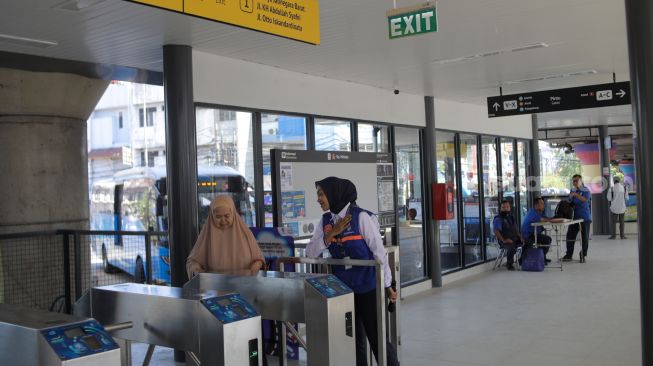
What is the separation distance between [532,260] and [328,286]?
8465 mm

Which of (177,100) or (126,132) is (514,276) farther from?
(126,132)

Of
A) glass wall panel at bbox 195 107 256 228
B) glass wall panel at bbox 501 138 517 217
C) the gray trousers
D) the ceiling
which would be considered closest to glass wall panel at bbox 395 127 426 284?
the ceiling

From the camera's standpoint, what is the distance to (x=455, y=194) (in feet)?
36.0

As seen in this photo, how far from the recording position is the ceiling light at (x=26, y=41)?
5.44m

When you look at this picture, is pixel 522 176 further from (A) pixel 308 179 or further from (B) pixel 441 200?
(A) pixel 308 179

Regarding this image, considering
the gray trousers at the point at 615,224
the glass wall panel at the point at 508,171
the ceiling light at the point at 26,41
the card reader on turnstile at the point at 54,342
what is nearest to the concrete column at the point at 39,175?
the ceiling light at the point at 26,41

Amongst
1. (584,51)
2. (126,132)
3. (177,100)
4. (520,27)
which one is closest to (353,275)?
(177,100)

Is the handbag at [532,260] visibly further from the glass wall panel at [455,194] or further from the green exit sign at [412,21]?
the green exit sign at [412,21]

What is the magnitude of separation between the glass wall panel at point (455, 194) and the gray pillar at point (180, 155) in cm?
551

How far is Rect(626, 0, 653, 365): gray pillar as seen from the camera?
350 centimetres

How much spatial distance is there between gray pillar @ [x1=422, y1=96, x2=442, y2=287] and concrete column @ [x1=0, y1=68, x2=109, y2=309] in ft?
15.9

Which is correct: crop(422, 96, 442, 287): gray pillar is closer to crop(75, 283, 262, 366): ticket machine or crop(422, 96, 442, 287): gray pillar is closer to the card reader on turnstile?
crop(75, 283, 262, 366): ticket machine

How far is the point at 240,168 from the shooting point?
6.81 m

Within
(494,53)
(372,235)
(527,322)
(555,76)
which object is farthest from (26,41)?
(555,76)
